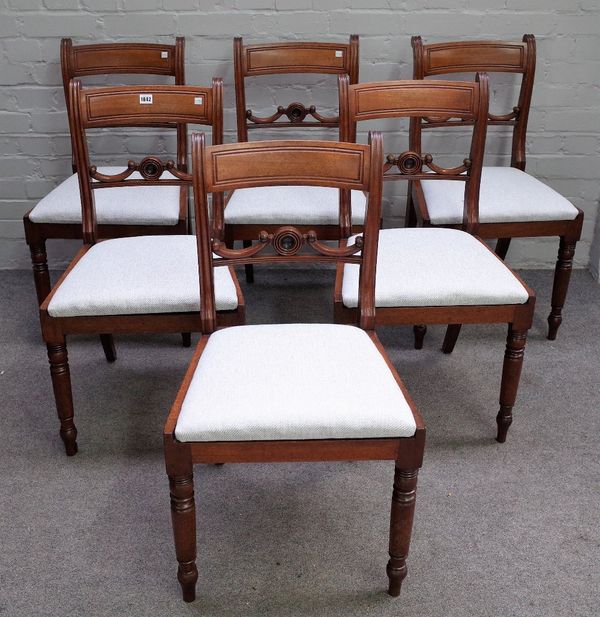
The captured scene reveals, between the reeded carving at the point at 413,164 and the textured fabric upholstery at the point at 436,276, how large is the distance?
19 cm

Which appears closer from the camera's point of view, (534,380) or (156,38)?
(534,380)

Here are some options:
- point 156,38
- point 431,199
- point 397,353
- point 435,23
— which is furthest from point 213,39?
point 397,353

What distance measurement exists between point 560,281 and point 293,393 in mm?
1352

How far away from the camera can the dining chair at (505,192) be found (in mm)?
2301

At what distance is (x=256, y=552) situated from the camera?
166 cm

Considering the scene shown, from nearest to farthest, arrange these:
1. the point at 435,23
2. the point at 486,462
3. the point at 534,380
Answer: the point at 486,462, the point at 534,380, the point at 435,23

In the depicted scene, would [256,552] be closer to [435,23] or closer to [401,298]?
[401,298]

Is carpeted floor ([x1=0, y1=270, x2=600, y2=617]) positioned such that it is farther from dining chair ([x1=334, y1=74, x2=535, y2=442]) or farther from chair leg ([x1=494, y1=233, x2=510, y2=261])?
chair leg ([x1=494, y1=233, x2=510, y2=261])

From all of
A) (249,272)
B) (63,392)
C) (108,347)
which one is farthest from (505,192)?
(63,392)


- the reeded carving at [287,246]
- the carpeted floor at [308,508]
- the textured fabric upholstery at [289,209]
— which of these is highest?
the reeded carving at [287,246]

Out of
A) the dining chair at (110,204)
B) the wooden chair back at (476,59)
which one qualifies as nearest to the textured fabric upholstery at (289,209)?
the dining chair at (110,204)

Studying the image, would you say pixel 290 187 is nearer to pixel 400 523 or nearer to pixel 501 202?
pixel 501 202

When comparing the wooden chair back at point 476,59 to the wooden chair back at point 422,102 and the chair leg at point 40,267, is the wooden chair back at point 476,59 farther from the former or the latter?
the chair leg at point 40,267

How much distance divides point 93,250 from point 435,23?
1426 millimetres
